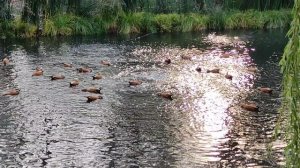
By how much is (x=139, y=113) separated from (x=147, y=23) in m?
19.1

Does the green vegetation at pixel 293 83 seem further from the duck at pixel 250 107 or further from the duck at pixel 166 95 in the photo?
the duck at pixel 166 95

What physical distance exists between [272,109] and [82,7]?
20307 mm

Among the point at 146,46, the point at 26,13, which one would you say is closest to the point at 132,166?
the point at 146,46

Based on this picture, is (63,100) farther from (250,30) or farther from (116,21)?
(250,30)

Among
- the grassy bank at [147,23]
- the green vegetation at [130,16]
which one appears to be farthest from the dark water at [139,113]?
the green vegetation at [130,16]

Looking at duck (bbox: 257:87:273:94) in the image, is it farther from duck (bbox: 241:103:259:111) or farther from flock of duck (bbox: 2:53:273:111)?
duck (bbox: 241:103:259:111)

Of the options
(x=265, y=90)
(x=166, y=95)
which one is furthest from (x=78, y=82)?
(x=265, y=90)

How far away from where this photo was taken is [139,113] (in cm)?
1469

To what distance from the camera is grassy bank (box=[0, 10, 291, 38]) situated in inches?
1203

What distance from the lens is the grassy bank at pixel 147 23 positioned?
30.6 meters

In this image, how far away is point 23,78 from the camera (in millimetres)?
19031

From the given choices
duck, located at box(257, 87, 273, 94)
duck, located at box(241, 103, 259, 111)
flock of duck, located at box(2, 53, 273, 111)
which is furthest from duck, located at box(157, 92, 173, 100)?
duck, located at box(257, 87, 273, 94)

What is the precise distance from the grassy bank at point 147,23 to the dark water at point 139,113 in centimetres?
525

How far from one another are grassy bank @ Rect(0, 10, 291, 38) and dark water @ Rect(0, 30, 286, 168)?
5.25m
